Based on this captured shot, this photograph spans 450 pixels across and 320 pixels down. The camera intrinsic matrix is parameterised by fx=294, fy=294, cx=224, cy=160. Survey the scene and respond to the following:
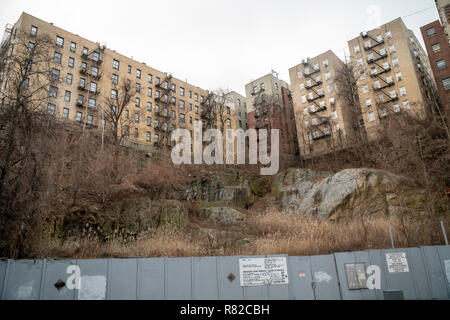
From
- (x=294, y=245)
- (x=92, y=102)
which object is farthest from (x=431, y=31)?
(x=92, y=102)

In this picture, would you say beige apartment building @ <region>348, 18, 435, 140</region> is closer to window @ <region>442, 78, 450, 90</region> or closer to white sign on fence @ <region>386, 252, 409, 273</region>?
window @ <region>442, 78, 450, 90</region>

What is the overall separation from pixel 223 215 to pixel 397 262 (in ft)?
49.5

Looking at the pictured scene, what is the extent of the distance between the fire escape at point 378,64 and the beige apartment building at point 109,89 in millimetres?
33552

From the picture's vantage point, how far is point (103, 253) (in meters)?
11.8

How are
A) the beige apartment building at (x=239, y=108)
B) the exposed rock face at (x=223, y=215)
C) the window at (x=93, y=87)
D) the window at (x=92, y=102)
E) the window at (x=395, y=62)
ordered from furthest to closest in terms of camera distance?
1. the beige apartment building at (x=239, y=108)
2. the window at (x=395, y=62)
3. the window at (x=93, y=87)
4. the window at (x=92, y=102)
5. the exposed rock face at (x=223, y=215)

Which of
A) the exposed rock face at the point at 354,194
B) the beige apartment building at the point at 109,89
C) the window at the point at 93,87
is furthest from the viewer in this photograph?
the window at the point at 93,87

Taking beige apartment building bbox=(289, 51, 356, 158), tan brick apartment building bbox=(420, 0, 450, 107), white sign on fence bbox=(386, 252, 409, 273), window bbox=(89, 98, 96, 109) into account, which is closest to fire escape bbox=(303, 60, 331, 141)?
beige apartment building bbox=(289, 51, 356, 158)

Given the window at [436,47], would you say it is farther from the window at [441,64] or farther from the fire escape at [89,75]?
the fire escape at [89,75]

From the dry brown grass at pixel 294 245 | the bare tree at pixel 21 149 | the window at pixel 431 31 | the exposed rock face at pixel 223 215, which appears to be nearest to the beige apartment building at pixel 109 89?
the exposed rock face at pixel 223 215

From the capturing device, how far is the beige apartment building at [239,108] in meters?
69.6

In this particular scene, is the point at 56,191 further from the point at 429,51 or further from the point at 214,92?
the point at 429,51

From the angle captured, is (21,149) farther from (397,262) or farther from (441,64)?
(441,64)

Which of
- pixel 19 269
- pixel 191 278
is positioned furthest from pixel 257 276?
pixel 19 269
